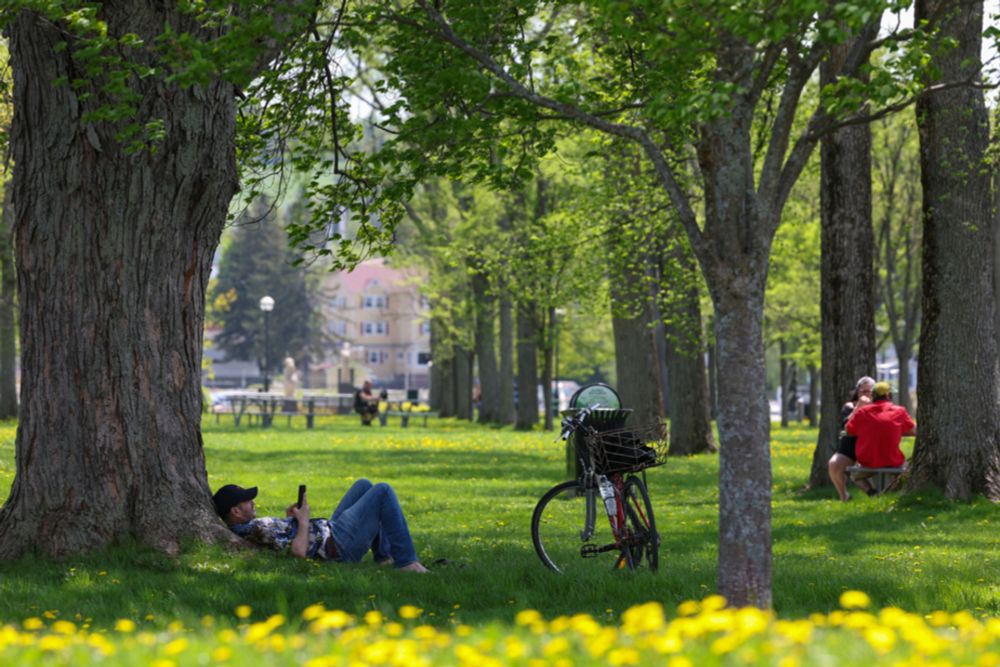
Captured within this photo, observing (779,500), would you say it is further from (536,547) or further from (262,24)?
(262,24)

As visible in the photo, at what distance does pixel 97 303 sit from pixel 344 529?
2.30 m

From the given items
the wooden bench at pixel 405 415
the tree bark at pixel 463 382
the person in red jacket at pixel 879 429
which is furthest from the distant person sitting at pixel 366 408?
the person in red jacket at pixel 879 429

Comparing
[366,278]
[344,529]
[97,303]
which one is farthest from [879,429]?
[366,278]

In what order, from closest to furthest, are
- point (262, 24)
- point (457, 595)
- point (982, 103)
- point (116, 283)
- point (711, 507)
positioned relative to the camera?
point (262, 24), point (457, 595), point (116, 283), point (982, 103), point (711, 507)

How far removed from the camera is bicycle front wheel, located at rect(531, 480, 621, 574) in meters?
10.1

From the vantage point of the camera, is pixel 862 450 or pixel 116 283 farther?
pixel 862 450

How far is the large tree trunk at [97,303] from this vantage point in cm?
976

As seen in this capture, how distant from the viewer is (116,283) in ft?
32.3

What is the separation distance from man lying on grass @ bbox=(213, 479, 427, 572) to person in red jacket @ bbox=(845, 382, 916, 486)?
7.51 m

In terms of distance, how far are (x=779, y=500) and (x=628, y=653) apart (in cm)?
1335

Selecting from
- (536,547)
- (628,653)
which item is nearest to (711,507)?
(536,547)

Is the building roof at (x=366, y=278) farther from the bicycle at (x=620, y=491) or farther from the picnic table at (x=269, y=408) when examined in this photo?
the bicycle at (x=620, y=491)

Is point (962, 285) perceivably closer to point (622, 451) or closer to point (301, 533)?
point (622, 451)

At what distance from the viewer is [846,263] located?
55.2ft
